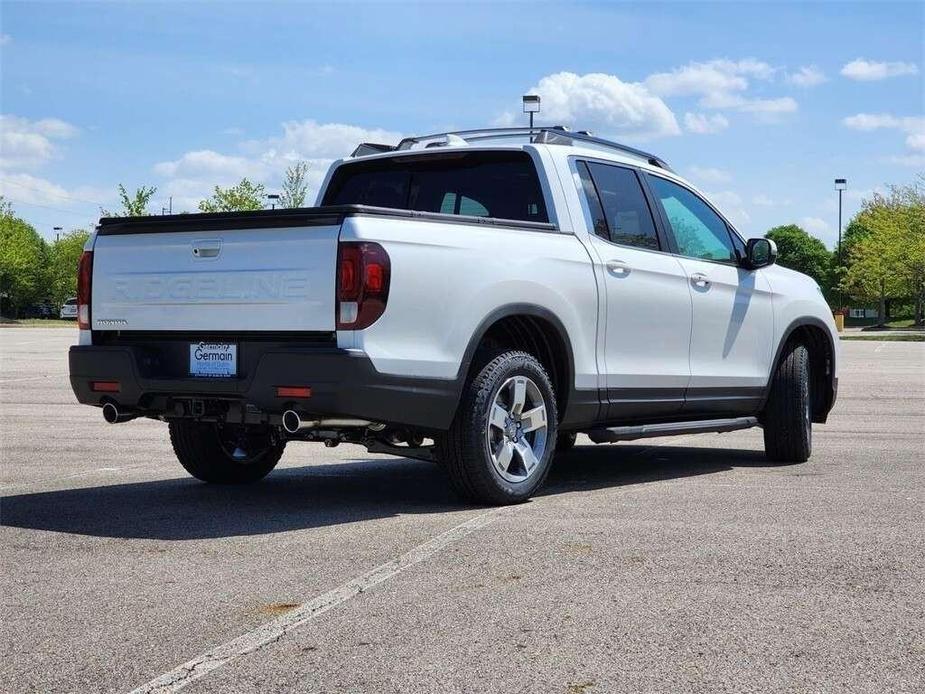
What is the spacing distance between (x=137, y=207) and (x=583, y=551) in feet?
162

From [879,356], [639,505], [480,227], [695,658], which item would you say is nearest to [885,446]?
[639,505]

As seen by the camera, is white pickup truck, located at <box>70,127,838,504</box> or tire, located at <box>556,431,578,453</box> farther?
tire, located at <box>556,431,578,453</box>

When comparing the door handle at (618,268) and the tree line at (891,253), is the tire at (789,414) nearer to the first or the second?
the door handle at (618,268)

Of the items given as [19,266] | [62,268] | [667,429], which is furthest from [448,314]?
[62,268]

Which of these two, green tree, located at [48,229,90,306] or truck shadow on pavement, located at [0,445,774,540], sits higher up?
green tree, located at [48,229,90,306]

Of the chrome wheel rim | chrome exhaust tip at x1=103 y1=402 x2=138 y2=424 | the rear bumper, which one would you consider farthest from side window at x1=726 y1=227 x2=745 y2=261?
chrome exhaust tip at x1=103 y1=402 x2=138 y2=424

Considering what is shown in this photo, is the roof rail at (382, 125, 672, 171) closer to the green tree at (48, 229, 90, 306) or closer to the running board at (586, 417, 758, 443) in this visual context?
the running board at (586, 417, 758, 443)

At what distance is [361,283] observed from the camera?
6.21 m

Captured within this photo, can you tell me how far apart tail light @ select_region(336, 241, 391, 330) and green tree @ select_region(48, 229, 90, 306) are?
375 feet

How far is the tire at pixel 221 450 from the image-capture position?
26.6 feet

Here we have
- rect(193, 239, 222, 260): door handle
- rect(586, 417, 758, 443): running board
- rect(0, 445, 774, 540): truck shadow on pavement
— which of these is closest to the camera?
rect(0, 445, 774, 540): truck shadow on pavement

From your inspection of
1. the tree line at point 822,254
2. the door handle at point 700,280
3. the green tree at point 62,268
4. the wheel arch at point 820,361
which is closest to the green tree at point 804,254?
the tree line at point 822,254

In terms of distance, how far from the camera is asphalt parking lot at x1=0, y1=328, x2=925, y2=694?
392cm

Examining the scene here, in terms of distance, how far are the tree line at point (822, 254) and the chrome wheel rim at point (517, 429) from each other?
21.3 meters
